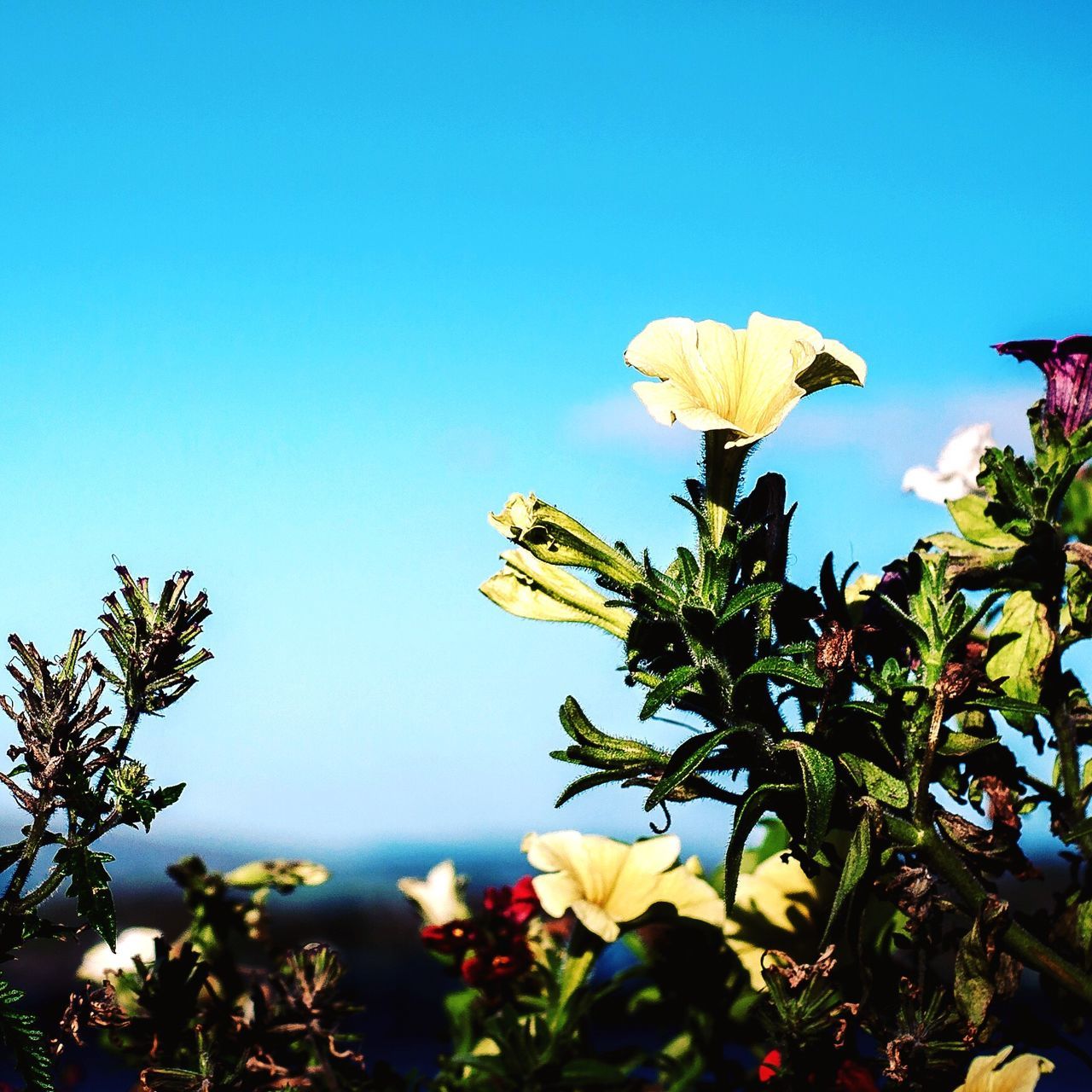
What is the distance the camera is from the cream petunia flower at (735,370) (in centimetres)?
128

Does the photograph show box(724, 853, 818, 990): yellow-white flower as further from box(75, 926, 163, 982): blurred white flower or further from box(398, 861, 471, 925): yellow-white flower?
box(75, 926, 163, 982): blurred white flower

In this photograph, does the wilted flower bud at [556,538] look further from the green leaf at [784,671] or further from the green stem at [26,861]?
the green stem at [26,861]

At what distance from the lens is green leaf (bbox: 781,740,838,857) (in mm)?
1176

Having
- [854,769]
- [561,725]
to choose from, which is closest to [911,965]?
[854,769]

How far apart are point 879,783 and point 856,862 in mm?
111

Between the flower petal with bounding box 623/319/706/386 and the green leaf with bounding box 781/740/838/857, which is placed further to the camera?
the flower petal with bounding box 623/319/706/386

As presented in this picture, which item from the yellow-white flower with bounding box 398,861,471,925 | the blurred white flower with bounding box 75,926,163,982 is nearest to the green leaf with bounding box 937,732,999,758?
the yellow-white flower with bounding box 398,861,471,925

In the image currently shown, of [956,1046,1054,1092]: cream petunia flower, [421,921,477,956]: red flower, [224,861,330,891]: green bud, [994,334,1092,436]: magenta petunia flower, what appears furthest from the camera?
[421,921,477,956]: red flower

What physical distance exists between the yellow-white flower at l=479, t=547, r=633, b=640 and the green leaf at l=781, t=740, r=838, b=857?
27 cm

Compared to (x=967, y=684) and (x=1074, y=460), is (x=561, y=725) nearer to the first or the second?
(x=967, y=684)

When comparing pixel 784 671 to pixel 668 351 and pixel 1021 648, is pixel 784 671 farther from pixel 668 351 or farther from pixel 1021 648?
pixel 1021 648

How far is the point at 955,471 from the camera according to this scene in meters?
2.13

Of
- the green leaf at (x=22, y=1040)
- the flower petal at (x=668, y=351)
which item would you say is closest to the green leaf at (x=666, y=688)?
the flower petal at (x=668, y=351)

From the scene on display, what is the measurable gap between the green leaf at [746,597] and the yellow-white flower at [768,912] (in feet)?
2.44
